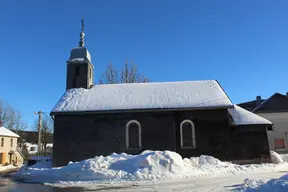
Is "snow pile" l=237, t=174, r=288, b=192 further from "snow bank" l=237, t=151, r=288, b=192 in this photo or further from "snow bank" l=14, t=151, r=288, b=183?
"snow bank" l=14, t=151, r=288, b=183

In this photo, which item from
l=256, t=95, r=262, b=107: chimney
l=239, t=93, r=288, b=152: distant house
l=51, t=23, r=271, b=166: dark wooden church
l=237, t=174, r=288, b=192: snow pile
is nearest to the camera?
l=237, t=174, r=288, b=192: snow pile

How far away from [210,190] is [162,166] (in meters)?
5.15

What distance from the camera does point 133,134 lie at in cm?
2177

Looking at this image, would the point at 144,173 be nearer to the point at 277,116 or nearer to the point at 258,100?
the point at 277,116

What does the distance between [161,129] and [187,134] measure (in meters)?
2.15

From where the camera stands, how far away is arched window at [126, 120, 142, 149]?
21.5m

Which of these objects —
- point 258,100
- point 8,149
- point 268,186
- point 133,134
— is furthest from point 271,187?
point 8,149

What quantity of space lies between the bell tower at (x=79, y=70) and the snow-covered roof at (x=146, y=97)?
32.9 inches

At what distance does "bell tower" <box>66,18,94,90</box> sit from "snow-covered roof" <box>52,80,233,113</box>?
0.84 m

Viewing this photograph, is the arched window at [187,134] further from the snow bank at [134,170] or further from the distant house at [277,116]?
the distant house at [277,116]

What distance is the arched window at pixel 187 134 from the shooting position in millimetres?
21462

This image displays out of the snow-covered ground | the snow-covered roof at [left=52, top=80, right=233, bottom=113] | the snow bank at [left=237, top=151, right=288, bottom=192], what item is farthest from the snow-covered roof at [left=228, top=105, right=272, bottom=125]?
the snow bank at [left=237, top=151, right=288, bottom=192]

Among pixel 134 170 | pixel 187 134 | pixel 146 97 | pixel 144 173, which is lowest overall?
pixel 144 173

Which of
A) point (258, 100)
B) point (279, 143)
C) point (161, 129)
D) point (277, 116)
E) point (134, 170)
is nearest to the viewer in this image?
point (134, 170)
